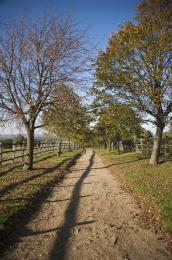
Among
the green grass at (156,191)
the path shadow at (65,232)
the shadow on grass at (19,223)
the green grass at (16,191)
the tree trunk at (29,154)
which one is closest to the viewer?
the path shadow at (65,232)

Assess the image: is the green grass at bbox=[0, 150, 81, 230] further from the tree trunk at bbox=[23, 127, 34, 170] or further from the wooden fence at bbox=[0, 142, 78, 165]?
the wooden fence at bbox=[0, 142, 78, 165]

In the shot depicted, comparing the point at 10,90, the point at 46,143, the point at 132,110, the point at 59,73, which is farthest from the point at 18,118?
the point at 46,143

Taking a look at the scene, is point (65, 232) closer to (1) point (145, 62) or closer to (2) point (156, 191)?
(2) point (156, 191)

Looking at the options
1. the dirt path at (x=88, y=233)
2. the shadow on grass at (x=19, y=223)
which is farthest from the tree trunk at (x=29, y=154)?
the dirt path at (x=88, y=233)

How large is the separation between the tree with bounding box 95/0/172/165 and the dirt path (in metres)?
9.76

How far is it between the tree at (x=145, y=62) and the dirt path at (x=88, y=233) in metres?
9.76

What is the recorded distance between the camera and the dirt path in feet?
17.1

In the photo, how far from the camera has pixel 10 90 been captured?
15.4 meters

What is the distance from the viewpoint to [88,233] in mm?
6223

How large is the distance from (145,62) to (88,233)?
1413 centimetres

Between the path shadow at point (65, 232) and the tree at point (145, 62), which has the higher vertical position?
the tree at point (145, 62)

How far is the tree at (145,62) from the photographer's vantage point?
54.8ft

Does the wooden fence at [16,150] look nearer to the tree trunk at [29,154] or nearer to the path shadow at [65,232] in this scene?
the tree trunk at [29,154]

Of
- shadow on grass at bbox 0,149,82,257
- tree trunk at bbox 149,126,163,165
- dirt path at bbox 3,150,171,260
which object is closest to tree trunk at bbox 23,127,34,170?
shadow on grass at bbox 0,149,82,257
